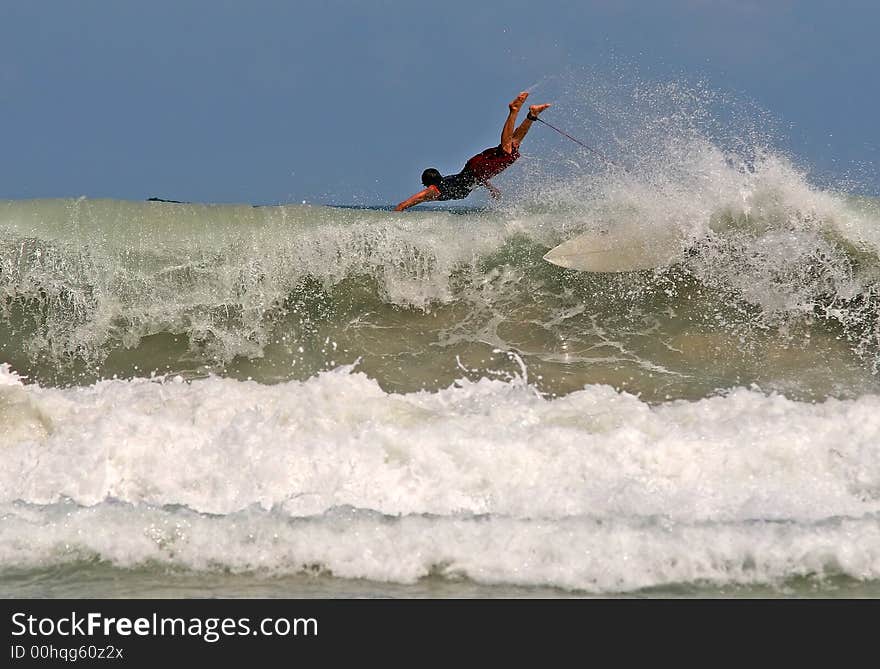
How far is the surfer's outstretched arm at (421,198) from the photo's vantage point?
333 inches

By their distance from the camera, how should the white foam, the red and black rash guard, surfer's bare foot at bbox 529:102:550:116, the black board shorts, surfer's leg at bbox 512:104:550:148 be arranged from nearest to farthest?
the white foam < surfer's bare foot at bbox 529:102:550:116 < surfer's leg at bbox 512:104:550:148 < the red and black rash guard < the black board shorts

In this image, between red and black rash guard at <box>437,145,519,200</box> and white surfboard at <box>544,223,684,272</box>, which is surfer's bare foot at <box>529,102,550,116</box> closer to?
red and black rash guard at <box>437,145,519,200</box>

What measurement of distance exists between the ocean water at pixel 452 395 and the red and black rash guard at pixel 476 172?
0.36 metres

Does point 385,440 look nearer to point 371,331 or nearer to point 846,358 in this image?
point 371,331

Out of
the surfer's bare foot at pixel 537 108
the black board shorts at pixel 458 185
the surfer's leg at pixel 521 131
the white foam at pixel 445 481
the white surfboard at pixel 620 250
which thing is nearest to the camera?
the white foam at pixel 445 481

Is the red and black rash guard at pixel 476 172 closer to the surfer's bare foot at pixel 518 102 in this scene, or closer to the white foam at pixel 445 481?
the surfer's bare foot at pixel 518 102

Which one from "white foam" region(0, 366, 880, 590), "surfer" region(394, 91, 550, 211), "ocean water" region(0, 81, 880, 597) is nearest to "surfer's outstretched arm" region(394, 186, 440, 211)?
"surfer" region(394, 91, 550, 211)

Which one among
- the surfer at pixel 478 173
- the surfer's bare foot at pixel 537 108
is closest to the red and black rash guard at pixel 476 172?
the surfer at pixel 478 173

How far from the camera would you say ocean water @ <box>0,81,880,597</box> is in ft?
11.7

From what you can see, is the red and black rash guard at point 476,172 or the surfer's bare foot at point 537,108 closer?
the surfer's bare foot at point 537,108

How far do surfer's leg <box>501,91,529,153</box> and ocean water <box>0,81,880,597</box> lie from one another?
1.36 ft

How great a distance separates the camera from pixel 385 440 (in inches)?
181
